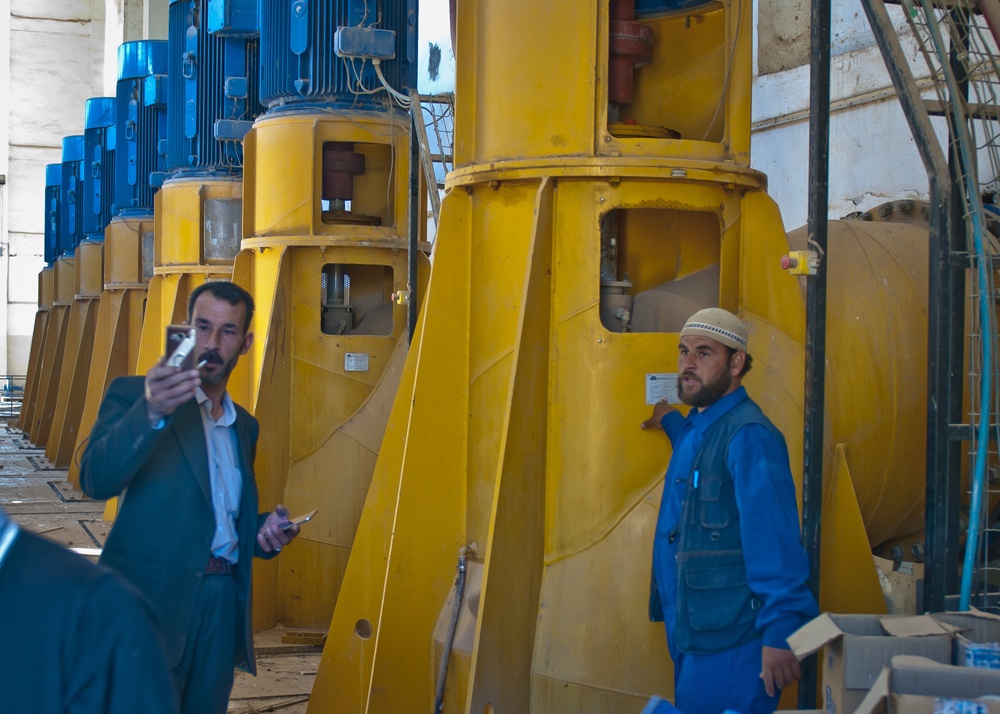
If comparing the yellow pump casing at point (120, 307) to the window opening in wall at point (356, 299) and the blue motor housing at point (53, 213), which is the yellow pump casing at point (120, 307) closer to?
the window opening in wall at point (356, 299)

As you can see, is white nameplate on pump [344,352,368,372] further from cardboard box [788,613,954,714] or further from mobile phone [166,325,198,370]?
cardboard box [788,613,954,714]

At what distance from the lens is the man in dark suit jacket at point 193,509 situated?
313cm

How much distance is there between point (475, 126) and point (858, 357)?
1.80m

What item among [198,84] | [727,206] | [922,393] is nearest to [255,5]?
[198,84]

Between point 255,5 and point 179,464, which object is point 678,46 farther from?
point 255,5

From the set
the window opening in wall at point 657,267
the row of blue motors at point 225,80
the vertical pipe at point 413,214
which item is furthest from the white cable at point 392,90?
the window opening in wall at point 657,267

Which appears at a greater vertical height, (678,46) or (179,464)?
(678,46)

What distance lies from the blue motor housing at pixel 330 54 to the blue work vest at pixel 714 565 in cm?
439

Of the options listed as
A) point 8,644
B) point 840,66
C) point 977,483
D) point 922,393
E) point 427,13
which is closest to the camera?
point 8,644

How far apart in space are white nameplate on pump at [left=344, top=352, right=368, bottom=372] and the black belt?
368cm

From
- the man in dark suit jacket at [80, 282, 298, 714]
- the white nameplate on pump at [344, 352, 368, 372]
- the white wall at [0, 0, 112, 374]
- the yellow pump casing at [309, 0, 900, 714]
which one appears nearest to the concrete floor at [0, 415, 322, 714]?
the man in dark suit jacket at [80, 282, 298, 714]

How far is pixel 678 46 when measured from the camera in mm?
4832

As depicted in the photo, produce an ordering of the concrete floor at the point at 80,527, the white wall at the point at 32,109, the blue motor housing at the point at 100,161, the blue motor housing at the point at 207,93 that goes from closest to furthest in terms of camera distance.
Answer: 1. the concrete floor at the point at 80,527
2. the blue motor housing at the point at 207,93
3. the blue motor housing at the point at 100,161
4. the white wall at the point at 32,109

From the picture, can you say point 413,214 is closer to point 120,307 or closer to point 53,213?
point 120,307
